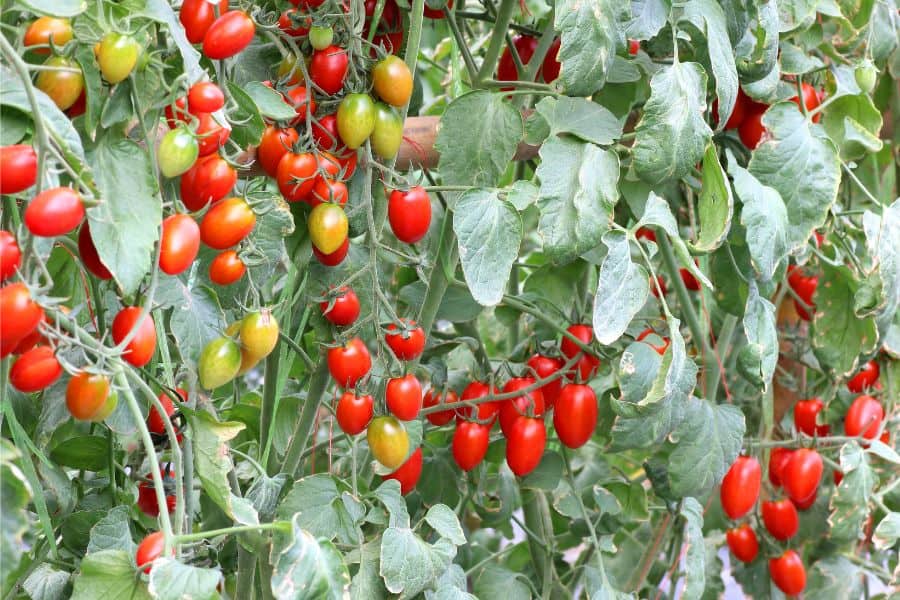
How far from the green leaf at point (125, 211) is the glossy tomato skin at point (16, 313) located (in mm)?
75

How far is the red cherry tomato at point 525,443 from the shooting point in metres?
1.11

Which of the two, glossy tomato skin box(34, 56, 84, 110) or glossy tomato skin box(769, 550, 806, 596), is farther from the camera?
glossy tomato skin box(769, 550, 806, 596)

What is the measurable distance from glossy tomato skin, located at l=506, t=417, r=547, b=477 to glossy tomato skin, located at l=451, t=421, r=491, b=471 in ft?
0.09

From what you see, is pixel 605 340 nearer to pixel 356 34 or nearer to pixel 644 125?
pixel 644 125

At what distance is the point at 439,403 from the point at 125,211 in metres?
0.58

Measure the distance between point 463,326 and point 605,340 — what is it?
45 cm

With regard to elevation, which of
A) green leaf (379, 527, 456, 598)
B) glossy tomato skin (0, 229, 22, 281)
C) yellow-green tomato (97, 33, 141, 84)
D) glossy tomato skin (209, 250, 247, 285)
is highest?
yellow-green tomato (97, 33, 141, 84)

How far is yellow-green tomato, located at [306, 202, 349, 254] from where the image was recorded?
0.85 metres

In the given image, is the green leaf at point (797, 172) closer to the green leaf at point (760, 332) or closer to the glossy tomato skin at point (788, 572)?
the green leaf at point (760, 332)

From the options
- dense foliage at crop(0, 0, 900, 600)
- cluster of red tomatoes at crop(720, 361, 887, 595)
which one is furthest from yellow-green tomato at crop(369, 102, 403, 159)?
cluster of red tomatoes at crop(720, 361, 887, 595)

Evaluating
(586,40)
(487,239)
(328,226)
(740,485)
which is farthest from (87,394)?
(740,485)

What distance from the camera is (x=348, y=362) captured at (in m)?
0.92

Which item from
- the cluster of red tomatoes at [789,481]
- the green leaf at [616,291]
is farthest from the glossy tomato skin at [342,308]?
the cluster of red tomatoes at [789,481]

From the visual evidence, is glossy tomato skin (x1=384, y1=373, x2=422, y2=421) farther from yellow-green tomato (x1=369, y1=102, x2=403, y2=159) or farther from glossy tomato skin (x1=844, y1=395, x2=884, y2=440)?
glossy tomato skin (x1=844, y1=395, x2=884, y2=440)
